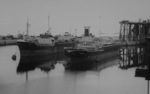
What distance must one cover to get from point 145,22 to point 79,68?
6703 cm

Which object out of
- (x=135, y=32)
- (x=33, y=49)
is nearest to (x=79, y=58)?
(x=33, y=49)

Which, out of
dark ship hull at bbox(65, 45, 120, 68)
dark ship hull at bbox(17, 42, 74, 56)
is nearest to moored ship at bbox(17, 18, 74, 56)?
dark ship hull at bbox(17, 42, 74, 56)

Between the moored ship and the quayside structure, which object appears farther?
the quayside structure

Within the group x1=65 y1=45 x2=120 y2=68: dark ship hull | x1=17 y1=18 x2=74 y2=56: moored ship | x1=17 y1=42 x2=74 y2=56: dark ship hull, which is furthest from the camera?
x1=17 y1=18 x2=74 y2=56: moored ship

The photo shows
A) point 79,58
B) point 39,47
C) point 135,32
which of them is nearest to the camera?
→ point 79,58

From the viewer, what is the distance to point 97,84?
3106cm

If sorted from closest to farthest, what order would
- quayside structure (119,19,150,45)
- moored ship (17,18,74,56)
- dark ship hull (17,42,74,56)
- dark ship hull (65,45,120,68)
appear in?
dark ship hull (65,45,120,68), dark ship hull (17,42,74,56), moored ship (17,18,74,56), quayside structure (119,19,150,45)

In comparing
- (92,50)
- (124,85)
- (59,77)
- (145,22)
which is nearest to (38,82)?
(59,77)

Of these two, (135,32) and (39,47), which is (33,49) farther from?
(135,32)

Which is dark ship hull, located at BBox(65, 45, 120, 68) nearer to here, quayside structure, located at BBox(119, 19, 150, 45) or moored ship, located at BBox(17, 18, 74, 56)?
moored ship, located at BBox(17, 18, 74, 56)

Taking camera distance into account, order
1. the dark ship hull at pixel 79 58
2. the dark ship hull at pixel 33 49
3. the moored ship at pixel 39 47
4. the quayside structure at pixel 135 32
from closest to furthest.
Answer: the dark ship hull at pixel 79 58, the dark ship hull at pixel 33 49, the moored ship at pixel 39 47, the quayside structure at pixel 135 32

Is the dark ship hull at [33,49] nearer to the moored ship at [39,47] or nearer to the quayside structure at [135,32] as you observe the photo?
the moored ship at [39,47]

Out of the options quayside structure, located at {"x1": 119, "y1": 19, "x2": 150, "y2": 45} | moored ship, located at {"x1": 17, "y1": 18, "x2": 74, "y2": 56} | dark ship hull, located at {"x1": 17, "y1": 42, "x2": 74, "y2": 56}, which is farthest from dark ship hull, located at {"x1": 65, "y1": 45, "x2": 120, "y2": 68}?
quayside structure, located at {"x1": 119, "y1": 19, "x2": 150, "y2": 45}

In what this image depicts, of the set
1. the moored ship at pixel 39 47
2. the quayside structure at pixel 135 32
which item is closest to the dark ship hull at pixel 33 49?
the moored ship at pixel 39 47
